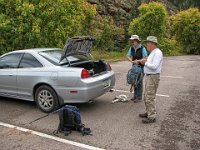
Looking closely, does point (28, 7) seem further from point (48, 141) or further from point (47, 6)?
point (48, 141)

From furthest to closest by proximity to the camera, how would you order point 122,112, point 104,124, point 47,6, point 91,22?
point 91,22
point 47,6
point 122,112
point 104,124

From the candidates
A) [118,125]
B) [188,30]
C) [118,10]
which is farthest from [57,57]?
[118,10]

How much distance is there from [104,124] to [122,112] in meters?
0.96

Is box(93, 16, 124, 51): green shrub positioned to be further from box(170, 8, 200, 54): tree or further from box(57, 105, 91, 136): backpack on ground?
box(57, 105, 91, 136): backpack on ground

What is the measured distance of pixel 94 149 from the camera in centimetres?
503

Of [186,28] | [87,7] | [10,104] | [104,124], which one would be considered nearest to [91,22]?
[87,7]

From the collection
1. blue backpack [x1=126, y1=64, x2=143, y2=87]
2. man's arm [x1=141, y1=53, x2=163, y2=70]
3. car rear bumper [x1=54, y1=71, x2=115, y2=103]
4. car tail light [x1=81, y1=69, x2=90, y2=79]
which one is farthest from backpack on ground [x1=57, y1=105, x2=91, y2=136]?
blue backpack [x1=126, y1=64, x2=143, y2=87]

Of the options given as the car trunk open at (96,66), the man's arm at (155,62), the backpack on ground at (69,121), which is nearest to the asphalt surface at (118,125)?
the backpack on ground at (69,121)

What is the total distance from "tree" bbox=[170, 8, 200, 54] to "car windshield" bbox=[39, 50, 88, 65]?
24038mm

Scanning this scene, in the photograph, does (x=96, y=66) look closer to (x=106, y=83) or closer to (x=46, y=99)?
(x=106, y=83)

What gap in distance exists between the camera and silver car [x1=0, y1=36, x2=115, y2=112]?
6691 millimetres

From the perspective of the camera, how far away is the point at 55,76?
684 centimetres

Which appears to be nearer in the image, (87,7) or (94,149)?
(94,149)

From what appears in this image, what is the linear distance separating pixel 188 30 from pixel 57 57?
24571 mm
